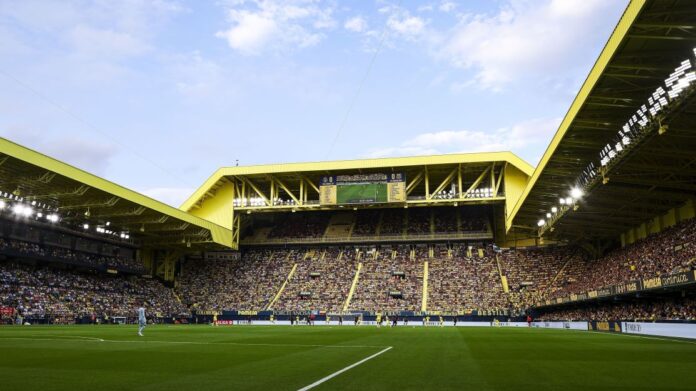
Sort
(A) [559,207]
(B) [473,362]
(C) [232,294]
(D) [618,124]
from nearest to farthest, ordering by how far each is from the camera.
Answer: (B) [473,362] < (D) [618,124] < (A) [559,207] < (C) [232,294]

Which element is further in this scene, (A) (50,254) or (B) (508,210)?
(B) (508,210)

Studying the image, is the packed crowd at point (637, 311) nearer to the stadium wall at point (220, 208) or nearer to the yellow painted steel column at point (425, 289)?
the yellow painted steel column at point (425, 289)

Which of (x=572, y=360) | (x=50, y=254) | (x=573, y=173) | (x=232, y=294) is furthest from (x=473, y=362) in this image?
(x=232, y=294)

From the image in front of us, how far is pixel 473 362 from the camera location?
14.7m

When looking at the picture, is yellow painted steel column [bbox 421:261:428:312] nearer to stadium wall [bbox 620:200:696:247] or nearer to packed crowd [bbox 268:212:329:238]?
packed crowd [bbox 268:212:329:238]

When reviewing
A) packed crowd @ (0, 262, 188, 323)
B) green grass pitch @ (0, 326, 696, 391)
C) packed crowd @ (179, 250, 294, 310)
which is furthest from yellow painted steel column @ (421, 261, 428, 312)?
green grass pitch @ (0, 326, 696, 391)

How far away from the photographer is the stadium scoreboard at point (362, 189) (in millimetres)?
65625

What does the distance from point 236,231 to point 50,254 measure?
24529mm

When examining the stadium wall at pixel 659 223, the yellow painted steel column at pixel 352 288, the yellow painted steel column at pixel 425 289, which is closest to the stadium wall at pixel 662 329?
the stadium wall at pixel 659 223

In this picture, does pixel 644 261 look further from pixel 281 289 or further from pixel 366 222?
pixel 281 289

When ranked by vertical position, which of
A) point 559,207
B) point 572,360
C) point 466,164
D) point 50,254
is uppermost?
point 466,164

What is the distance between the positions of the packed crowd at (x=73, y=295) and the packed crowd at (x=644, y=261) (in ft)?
150

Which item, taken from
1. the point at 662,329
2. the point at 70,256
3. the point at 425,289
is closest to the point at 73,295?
the point at 70,256

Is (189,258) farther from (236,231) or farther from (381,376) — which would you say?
(381,376)
